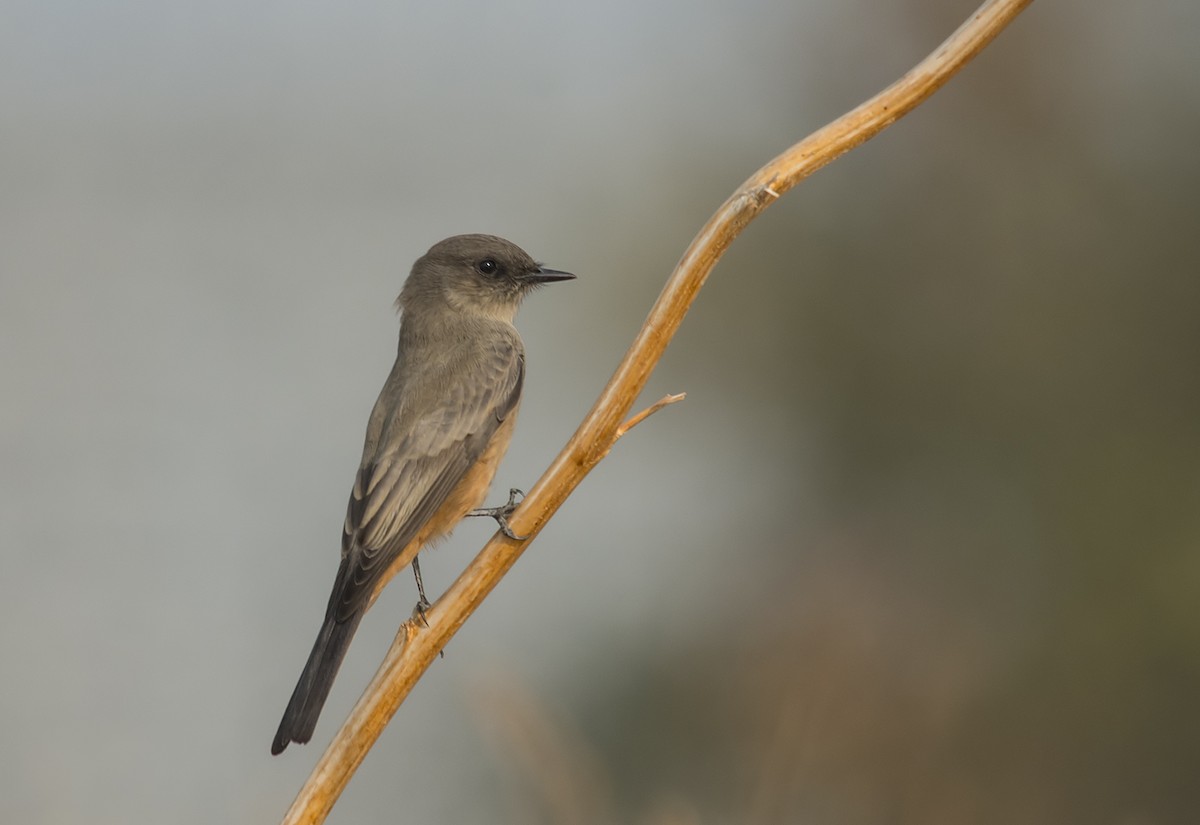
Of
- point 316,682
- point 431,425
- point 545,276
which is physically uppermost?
point 545,276

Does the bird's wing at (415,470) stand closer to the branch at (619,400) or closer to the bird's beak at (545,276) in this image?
the bird's beak at (545,276)

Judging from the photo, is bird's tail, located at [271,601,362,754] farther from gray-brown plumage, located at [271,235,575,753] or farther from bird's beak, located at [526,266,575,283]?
bird's beak, located at [526,266,575,283]

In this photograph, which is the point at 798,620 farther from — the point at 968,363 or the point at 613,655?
the point at 968,363

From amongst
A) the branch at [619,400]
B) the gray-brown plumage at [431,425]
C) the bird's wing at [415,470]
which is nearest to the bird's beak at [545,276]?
the gray-brown plumage at [431,425]

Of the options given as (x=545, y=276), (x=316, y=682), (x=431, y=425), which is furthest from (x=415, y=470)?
(x=545, y=276)

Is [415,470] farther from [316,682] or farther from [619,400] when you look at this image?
[619,400]

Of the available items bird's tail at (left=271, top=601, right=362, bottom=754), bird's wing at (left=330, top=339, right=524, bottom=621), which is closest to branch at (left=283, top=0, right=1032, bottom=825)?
bird's tail at (left=271, top=601, right=362, bottom=754)

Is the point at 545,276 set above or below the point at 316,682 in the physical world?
above

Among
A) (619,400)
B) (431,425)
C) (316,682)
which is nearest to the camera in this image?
(619,400)
